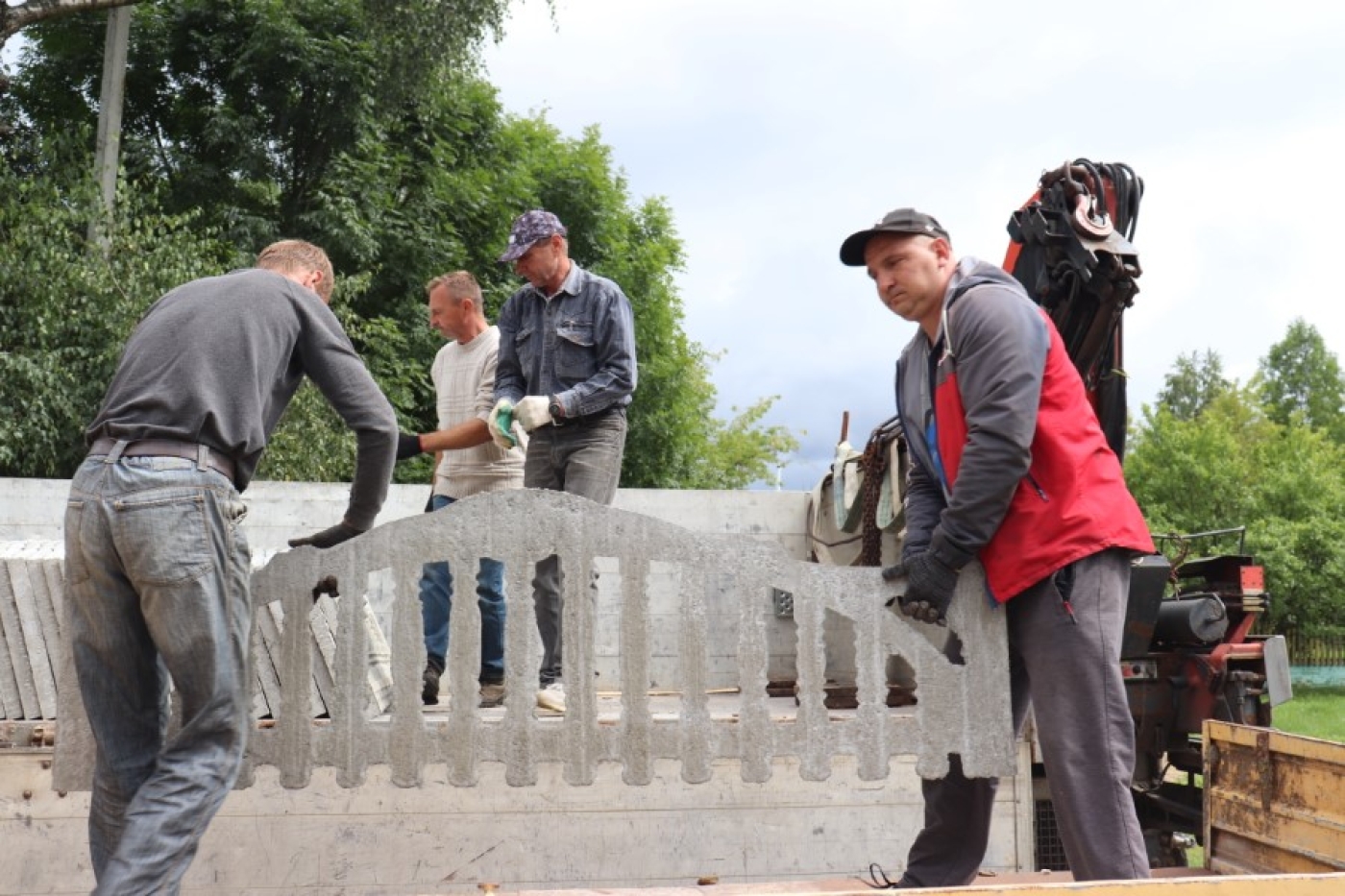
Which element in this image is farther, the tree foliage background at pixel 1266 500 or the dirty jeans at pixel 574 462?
the tree foliage background at pixel 1266 500

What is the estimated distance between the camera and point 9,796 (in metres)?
4.28

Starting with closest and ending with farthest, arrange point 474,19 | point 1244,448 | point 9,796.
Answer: point 9,796 → point 474,19 → point 1244,448

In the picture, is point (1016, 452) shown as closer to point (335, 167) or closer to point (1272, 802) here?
point (1272, 802)

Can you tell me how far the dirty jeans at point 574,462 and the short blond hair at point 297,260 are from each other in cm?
143

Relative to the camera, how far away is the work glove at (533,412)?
465cm

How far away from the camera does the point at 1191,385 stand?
5312 centimetres

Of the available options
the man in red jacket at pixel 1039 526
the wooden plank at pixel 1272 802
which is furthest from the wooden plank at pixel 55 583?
the wooden plank at pixel 1272 802

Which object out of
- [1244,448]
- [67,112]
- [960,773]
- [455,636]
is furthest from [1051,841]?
[1244,448]

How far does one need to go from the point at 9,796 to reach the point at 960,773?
315cm

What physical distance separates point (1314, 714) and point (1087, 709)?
1853 centimetres

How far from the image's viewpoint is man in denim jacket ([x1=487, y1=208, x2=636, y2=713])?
488 centimetres

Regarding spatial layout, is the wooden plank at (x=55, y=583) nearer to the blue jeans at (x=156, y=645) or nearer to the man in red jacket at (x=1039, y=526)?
the blue jeans at (x=156, y=645)

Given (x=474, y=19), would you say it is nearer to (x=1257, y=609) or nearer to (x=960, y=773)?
(x=1257, y=609)

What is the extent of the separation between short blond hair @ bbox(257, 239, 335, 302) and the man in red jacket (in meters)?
1.51
